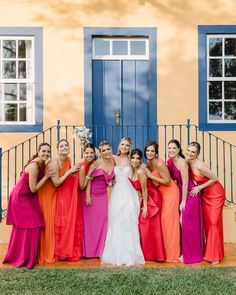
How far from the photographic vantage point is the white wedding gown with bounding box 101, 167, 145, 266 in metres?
5.90

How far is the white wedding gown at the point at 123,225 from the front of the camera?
5.90m

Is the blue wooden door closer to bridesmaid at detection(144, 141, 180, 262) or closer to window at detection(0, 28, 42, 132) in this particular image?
window at detection(0, 28, 42, 132)

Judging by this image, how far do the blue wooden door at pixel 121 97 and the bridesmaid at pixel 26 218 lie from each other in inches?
97.7

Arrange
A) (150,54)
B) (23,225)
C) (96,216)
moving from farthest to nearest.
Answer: (150,54), (96,216), (23,225)

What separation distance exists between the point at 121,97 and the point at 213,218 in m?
3.09

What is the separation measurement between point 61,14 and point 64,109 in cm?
168

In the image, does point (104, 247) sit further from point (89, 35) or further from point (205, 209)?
point (89, 35)

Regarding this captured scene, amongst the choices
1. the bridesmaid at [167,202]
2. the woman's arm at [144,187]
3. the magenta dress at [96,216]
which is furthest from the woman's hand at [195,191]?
the magenta dress at [96,216]

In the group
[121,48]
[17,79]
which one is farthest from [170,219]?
[17,79]

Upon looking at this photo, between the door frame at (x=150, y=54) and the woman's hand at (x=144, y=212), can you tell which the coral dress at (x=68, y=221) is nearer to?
the woman's hand at (x=144, y=212)

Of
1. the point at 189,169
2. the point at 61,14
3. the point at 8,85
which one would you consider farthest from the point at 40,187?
the point at 61,14

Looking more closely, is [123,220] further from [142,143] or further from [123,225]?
[142,143]

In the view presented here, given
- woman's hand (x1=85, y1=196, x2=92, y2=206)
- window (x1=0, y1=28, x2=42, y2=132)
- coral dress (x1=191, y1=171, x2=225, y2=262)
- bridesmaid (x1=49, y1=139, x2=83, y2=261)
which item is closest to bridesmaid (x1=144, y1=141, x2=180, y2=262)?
coral dress (x1=191, y1=171, x2=225, y2=262)

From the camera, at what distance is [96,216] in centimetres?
623
